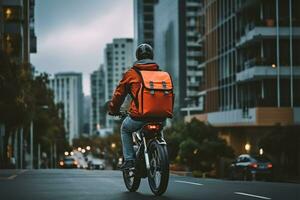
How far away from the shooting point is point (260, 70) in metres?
60.5

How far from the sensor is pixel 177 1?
158 m

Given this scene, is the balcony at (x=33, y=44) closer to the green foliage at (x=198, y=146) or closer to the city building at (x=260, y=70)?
the city building at (x=260, y=70)

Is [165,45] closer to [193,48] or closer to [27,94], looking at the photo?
[193,48]

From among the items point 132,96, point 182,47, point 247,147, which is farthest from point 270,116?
point 182,47

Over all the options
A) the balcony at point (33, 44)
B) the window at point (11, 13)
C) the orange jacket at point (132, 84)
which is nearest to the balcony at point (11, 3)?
the window at point (11, 13)

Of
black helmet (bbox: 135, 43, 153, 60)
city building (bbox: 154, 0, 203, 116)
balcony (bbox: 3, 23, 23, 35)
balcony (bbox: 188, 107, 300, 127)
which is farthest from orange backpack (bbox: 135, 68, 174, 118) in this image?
city building (bbox: 154, 0, 203, 116)

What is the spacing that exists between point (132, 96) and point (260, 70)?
170ft

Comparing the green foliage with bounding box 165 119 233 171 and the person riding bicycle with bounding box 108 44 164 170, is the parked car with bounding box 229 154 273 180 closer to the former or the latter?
the green foliage with bounding box 165 119 233 171

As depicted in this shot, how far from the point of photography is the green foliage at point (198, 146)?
58128mm

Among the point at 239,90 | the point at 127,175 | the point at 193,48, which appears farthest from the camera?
the point at 193,48

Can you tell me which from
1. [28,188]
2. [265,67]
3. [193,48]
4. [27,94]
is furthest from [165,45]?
[28,188]

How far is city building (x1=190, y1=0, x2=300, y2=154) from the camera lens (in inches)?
2383

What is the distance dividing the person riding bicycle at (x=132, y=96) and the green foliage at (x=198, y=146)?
152 feet

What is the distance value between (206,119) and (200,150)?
1896 cm
